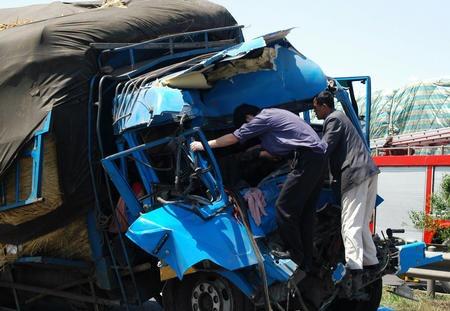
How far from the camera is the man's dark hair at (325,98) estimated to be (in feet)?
15.7

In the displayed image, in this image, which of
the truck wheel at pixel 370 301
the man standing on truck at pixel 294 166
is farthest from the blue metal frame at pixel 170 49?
the truck wheel at pixel 370 301

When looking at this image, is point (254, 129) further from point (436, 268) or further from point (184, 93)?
point (436, 268)

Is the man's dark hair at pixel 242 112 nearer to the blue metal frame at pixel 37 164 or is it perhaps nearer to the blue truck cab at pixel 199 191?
the blue truck cab at pixel 199 191

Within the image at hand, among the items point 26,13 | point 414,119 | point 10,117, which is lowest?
A: point 414,119

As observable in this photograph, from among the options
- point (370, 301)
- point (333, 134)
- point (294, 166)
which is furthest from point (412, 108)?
point (294, 166)

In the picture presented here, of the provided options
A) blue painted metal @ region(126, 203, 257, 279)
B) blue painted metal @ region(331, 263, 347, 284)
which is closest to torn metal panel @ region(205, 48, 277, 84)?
blue painted metal @ region(126, 203, 257, 279)

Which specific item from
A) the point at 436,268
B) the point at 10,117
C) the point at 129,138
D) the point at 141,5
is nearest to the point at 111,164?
the point at 129,138

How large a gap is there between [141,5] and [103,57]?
82cm

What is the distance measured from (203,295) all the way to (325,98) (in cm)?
210

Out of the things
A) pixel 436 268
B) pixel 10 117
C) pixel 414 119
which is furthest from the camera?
pixel 414 119

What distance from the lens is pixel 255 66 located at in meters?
4.57

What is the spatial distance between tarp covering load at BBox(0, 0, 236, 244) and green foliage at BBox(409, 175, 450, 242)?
614 cm

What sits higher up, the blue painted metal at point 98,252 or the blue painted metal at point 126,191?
the blue painted metal at point 126,191

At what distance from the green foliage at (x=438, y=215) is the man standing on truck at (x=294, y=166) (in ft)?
16.5
